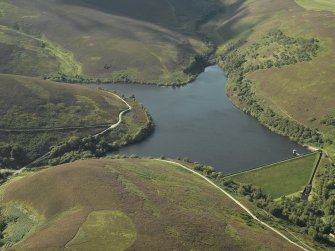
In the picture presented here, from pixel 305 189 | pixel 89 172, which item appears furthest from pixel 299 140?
pixel 89 172

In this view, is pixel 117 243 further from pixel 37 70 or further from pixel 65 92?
pixel 37 70

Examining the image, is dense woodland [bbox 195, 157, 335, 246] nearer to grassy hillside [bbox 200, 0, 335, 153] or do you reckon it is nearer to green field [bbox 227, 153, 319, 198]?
green field [bbox 227, 153, 319, 198]

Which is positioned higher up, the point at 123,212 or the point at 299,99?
the point at 299,99

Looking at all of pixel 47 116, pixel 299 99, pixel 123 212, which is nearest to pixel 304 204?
pixel 123 212

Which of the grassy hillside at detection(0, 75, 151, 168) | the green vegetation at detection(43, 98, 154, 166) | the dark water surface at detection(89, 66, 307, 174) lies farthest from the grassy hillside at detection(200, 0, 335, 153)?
the grassy hillside at detection(0, 75, 151, 168)

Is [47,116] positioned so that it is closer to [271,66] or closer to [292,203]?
[292,203]
